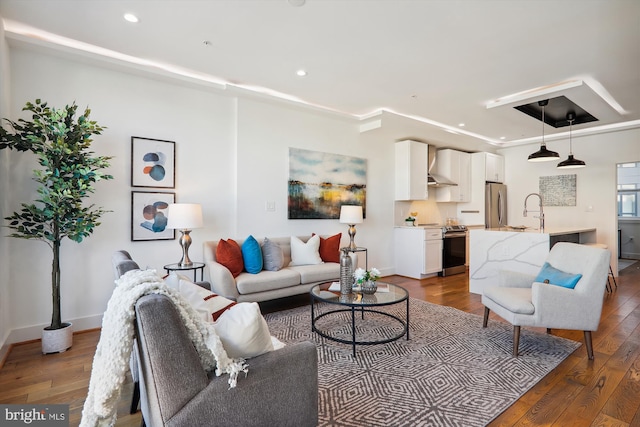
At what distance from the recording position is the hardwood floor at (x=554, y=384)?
72.8 inches

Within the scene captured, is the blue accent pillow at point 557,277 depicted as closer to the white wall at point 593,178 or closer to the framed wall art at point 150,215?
the framed wall art at point 150,215

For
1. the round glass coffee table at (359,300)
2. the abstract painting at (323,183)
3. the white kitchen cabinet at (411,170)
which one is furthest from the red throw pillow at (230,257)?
the white kitchen cabinet at (411,170)

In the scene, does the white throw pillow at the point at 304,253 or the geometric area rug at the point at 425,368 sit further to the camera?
the white throw pillow at the point at 304,253

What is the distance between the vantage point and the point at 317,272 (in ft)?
12.8

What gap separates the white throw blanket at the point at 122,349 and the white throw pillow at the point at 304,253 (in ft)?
9.48

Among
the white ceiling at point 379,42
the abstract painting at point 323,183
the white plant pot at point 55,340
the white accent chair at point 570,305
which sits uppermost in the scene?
the white ceiling at point 379,42

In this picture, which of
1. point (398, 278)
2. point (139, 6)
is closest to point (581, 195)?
point (398, 278)

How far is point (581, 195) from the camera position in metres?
6.12

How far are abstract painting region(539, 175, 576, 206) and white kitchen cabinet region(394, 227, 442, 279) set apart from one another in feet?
8.81

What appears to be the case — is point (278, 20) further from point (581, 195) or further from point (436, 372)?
point (581, 195)

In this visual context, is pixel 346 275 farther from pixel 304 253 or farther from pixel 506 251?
pixel 506 251

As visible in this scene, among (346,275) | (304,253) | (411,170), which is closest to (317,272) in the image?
(304,253)

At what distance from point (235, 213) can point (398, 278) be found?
10.4 feet

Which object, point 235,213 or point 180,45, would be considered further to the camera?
point 235,213
